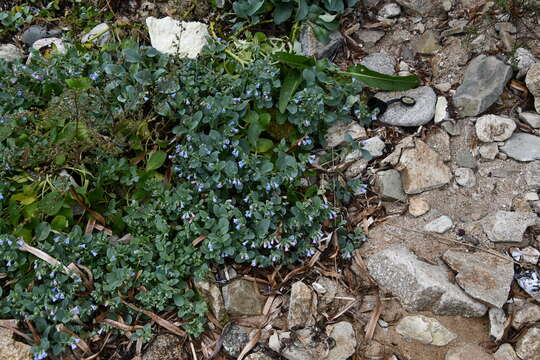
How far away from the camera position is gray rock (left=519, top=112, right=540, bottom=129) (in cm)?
345

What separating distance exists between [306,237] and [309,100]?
87 cm

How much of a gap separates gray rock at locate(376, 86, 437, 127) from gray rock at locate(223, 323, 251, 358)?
1726 millimetres

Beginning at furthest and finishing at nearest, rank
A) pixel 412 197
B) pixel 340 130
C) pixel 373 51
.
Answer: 1. pixel 373 51
2. pixel 340 130
3. pixel 412 197

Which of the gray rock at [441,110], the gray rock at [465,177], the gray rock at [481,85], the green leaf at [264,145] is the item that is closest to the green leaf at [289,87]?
the green leaf at [264,145]

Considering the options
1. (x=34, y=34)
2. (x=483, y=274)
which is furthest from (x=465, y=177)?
(x=34, y=34)

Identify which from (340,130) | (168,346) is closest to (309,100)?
(340,130)

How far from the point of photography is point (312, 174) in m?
3.46

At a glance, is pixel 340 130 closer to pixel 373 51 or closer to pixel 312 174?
pixel 312 174

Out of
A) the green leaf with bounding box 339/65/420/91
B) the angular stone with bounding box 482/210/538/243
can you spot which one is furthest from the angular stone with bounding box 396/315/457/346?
the green leaf with bounding box 339/65/420/91

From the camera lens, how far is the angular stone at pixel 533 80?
343cm

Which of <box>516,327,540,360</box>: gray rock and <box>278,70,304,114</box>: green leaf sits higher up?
<box>278,70,304,114</box>: green leaf

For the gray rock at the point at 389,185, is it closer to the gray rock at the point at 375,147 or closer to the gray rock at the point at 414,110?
the gray rock at the point at 375,147

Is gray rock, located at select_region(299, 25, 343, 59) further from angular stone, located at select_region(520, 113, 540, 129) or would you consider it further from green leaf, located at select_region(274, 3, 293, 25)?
angular stone, located at select_region(520, 113, 540, 129)

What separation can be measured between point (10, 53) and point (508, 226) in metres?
3.66
